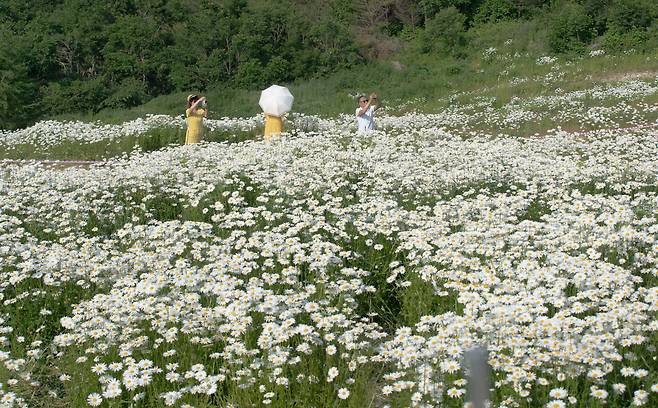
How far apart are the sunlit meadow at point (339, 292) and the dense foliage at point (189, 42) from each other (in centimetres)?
2269

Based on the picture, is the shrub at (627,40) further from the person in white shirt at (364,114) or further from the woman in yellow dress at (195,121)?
the woman in yellow dress at (195,121)

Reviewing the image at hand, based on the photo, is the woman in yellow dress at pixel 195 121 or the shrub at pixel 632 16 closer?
the woman in yellow dress at pixel 195 121

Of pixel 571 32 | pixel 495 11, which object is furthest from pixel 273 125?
pixel 495 11

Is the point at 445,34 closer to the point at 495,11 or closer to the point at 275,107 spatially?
the point at 495,11

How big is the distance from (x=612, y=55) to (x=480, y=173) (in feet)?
83.7

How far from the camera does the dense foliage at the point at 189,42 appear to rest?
3033 centimetres

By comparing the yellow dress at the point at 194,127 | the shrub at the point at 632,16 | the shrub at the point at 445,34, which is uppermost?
the yellow dress at the point at 194,127

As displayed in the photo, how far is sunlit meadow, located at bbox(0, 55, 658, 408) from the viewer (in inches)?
140

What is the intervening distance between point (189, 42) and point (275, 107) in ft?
75.9

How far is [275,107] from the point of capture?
13.3 meters

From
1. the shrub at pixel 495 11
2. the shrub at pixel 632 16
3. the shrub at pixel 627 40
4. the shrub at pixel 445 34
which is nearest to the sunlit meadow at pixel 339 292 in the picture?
the shrub at pixel 627 40

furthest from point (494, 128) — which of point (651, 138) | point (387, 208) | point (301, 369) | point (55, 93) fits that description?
point (55, 93)

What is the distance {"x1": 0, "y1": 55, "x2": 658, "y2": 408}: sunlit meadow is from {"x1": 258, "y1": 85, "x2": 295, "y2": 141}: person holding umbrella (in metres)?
4.82

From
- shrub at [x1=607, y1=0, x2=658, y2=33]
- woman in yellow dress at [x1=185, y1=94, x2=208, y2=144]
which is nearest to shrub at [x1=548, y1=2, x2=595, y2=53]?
shrub at [x1=607, y1=0, x2=658, y2=33]
